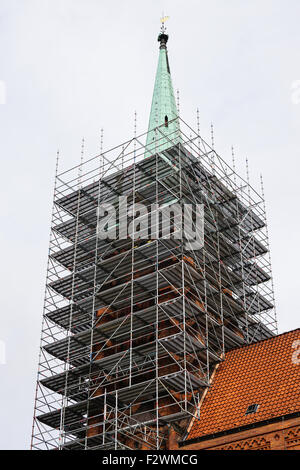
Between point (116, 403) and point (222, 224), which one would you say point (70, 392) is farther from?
point (222, 224)

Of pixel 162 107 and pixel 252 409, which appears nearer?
pixel 252 409

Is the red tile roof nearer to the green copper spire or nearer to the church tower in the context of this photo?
the church tower

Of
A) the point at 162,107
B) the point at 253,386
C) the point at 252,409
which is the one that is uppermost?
the point at 162,107

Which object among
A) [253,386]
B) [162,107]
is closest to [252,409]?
[253,386]

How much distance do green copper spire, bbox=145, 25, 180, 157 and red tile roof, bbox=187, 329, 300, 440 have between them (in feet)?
49.0

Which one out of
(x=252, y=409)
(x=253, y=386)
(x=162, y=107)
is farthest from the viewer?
(x=162, y=107)

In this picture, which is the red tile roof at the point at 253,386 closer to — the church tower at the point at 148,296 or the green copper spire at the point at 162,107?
the church tower at the point at 148,296

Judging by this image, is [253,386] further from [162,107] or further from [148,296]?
[162,107]

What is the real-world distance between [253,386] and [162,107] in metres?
22.2

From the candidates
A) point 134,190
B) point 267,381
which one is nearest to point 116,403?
point 267,381

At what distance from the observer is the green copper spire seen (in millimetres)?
53438

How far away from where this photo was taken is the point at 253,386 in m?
39.3

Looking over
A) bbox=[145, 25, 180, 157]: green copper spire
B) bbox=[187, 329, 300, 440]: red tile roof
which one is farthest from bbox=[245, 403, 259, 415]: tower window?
bbox=[145, 25, 180, 157]: green copper spire
